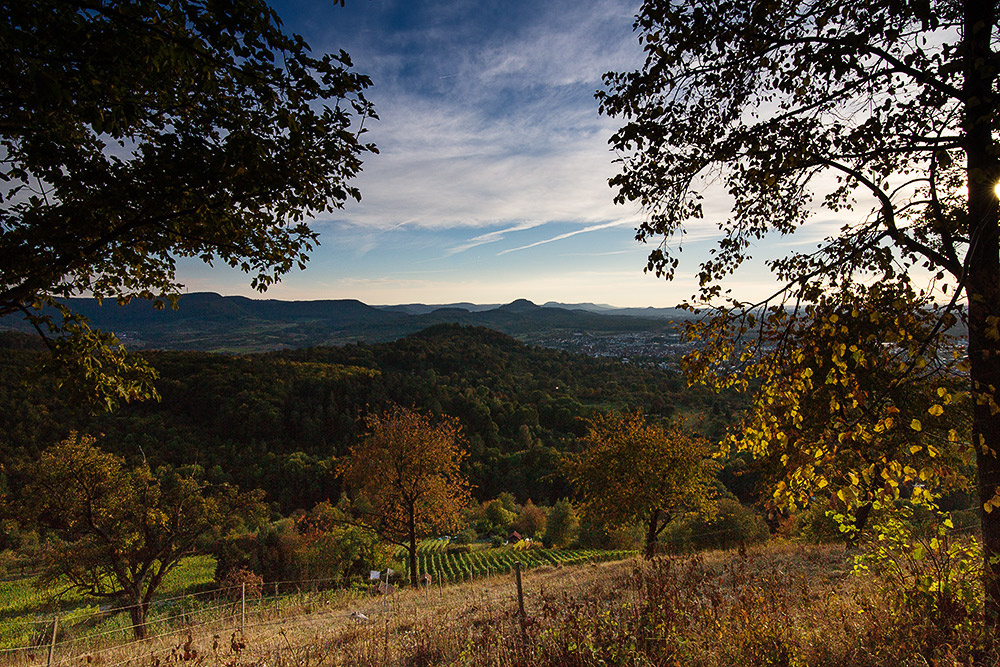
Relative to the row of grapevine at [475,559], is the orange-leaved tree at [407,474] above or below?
above

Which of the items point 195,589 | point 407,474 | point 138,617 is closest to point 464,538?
point 195,589

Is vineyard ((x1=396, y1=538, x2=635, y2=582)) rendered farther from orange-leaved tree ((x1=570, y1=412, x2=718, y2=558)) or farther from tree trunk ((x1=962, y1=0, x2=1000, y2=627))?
tree trunk ((x1=962, y1=0, x2=1000, y2=627))

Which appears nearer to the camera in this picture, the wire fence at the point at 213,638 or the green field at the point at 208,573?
the wire fence at the point at 213,638

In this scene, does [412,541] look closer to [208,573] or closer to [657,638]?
[657,638]

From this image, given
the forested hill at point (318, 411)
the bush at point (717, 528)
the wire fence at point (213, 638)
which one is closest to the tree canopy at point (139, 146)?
the wire fence at point (213, 638)

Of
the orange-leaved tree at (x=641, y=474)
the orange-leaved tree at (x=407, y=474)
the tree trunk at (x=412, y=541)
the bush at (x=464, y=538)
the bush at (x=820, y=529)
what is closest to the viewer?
the orange-leaved tree at (x=641, y=474)

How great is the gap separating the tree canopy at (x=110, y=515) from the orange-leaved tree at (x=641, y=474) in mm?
14317

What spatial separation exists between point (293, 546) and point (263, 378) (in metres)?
78.6

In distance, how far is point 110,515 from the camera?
16688 mm

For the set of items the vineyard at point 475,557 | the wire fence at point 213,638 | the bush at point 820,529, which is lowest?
the vineyard at point 475,557

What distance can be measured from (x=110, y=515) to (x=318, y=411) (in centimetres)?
8137

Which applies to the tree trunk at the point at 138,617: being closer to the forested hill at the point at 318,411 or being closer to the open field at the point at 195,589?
the open field at the point at 195,589

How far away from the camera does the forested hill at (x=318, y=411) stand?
73625 mm

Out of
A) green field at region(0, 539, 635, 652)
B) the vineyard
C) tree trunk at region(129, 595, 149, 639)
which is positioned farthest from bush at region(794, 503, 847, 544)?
tree trunk at region(129, 595, 149, 639)
